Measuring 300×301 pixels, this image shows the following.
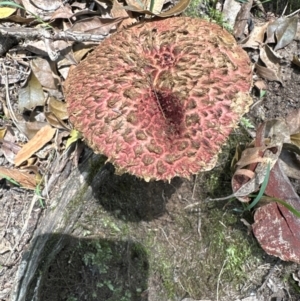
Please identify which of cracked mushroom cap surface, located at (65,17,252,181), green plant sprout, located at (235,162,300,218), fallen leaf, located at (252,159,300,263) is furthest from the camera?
fallen leaf, located at (252,159,300,263)

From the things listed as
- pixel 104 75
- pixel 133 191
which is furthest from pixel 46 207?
pixel 104 75

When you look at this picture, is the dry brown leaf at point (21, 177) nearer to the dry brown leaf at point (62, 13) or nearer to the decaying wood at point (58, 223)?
the decaying wood at point (58, 223)

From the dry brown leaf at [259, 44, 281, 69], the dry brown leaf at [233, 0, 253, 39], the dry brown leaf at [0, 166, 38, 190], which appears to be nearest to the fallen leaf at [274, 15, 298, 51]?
the dry brown leaf at [259, 44, 281, 69]

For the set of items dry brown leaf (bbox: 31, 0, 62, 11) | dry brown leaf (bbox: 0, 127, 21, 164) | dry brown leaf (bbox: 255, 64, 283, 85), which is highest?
dry brown leaf (bbox: 31, 0, 62, 11)

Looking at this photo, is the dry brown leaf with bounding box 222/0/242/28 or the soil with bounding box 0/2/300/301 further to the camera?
the dry brown leaf with bounding box 222/0/242/28

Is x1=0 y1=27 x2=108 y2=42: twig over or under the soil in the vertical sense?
over

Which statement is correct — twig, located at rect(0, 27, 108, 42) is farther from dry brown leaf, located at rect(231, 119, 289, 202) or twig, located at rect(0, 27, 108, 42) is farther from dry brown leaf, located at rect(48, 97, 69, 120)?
dry brown leaf, located at rect(231, 119, 289, 202)

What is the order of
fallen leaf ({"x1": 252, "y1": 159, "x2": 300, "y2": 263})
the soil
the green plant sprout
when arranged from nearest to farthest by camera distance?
the green plant sprout, fallen leaf ({"x1": 252, "y1": 159, "x2": 300, "y2": 263}), the soil

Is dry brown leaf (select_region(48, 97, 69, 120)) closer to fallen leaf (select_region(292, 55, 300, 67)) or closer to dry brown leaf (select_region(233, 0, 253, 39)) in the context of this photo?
dry brown leaf (select_region(233, 0, 253, 39))
